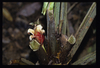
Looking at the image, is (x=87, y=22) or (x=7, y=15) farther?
(x=7, y=15)

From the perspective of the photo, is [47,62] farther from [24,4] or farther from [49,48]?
[24,4]

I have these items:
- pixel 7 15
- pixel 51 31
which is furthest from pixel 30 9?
pixel 51 31

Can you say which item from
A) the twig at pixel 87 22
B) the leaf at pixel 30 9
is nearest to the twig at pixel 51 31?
the twig at pixel 87 22

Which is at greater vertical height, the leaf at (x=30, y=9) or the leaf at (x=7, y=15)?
the leaf at (x=30, y=9)

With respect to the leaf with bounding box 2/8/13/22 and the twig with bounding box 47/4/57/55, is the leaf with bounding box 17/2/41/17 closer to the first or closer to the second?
the leaf with bounding box 2/8/13/22

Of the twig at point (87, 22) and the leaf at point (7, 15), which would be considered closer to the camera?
the twig at point (87, 22)

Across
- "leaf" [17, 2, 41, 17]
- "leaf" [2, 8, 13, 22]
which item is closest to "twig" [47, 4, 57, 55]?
"leaf" [17, 2, 41, 17]

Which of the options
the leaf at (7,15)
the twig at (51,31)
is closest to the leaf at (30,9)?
the leaf at (7,15)

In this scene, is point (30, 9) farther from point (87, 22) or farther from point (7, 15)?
point (87, 22)

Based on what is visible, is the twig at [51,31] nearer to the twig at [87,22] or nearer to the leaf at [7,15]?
the twig at [87,22]
